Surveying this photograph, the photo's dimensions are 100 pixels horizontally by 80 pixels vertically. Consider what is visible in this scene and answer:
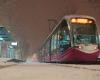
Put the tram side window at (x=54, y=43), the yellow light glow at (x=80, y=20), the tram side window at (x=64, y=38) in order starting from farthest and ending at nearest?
the tram side window at (x=54, y=43)
the yellow light glow at (x=80, y=20)
the tram side window at (x=64, y=38)

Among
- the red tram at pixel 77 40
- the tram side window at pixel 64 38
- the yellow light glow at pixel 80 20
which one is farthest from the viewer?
the yellow light glow at pixel 80 20

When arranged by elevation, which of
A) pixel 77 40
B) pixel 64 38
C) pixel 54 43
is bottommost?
pixel 54 43

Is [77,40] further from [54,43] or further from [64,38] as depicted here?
[54,43]

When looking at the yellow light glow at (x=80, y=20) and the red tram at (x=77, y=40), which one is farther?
the yellow light glow at (x=80, y=20)

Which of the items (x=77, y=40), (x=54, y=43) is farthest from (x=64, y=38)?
(x=54, y=43)

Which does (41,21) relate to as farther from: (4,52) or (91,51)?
(91,51)

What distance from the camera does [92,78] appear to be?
8953mm

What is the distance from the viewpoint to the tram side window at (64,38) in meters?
19.6

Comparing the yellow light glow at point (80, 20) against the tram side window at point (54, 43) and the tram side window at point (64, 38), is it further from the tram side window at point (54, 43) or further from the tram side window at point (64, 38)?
the tram side window at point (54, 43)

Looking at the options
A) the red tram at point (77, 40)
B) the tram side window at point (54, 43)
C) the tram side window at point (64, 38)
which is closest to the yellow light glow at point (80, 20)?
the red tram at point (77, 40)

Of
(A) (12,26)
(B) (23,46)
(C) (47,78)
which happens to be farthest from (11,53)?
(C) (47,78)

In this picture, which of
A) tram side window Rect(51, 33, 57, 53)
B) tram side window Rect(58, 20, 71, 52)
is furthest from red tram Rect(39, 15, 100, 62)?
tram side window Rect(51, 33, 57, 53)

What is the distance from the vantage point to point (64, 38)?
19719 millimetres

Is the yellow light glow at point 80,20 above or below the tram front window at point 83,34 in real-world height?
above
